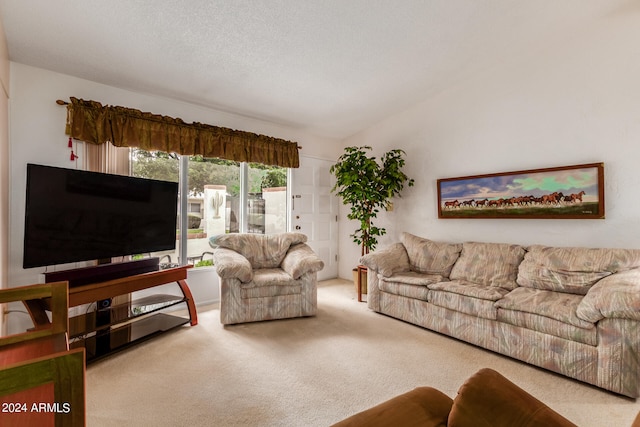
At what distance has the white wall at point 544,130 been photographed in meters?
2.61

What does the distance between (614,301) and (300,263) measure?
7.96ft

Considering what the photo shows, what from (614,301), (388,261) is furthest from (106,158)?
(614,301)

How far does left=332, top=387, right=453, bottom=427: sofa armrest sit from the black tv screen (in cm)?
246

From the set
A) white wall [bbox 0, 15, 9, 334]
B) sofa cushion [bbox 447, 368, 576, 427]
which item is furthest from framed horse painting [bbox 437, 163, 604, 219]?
white wall [bbox 0, 15, 9, 334]

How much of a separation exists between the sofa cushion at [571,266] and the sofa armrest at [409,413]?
7.02ft

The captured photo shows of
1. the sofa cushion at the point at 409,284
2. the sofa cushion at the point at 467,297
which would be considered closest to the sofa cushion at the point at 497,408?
the sofa cushion at the point at 467,297

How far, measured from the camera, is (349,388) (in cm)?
194

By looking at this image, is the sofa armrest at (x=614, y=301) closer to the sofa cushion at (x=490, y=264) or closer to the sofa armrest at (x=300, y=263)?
the sofa cushion at (x=490, y=264)

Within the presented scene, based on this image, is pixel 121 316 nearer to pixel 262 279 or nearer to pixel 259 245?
pixel 262 279

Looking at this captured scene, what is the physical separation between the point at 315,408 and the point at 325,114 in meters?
3.45

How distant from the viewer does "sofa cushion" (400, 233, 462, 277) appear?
331 cm

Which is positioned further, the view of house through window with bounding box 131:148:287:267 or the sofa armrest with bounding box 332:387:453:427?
the view of house through window with bounding box 131:148:287:267

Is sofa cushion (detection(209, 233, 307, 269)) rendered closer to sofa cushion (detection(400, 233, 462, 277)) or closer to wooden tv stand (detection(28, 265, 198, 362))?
wooden tv stand (detection(28, 265, 198, 362))

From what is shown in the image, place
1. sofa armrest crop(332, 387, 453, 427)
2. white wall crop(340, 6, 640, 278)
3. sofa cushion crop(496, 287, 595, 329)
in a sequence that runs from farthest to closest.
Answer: white wall crop(340, 6, 640, 278) < sofa cushion crop(496, 287, 595, 329) < sofa armrest crop(332, 387, 453, 427)
